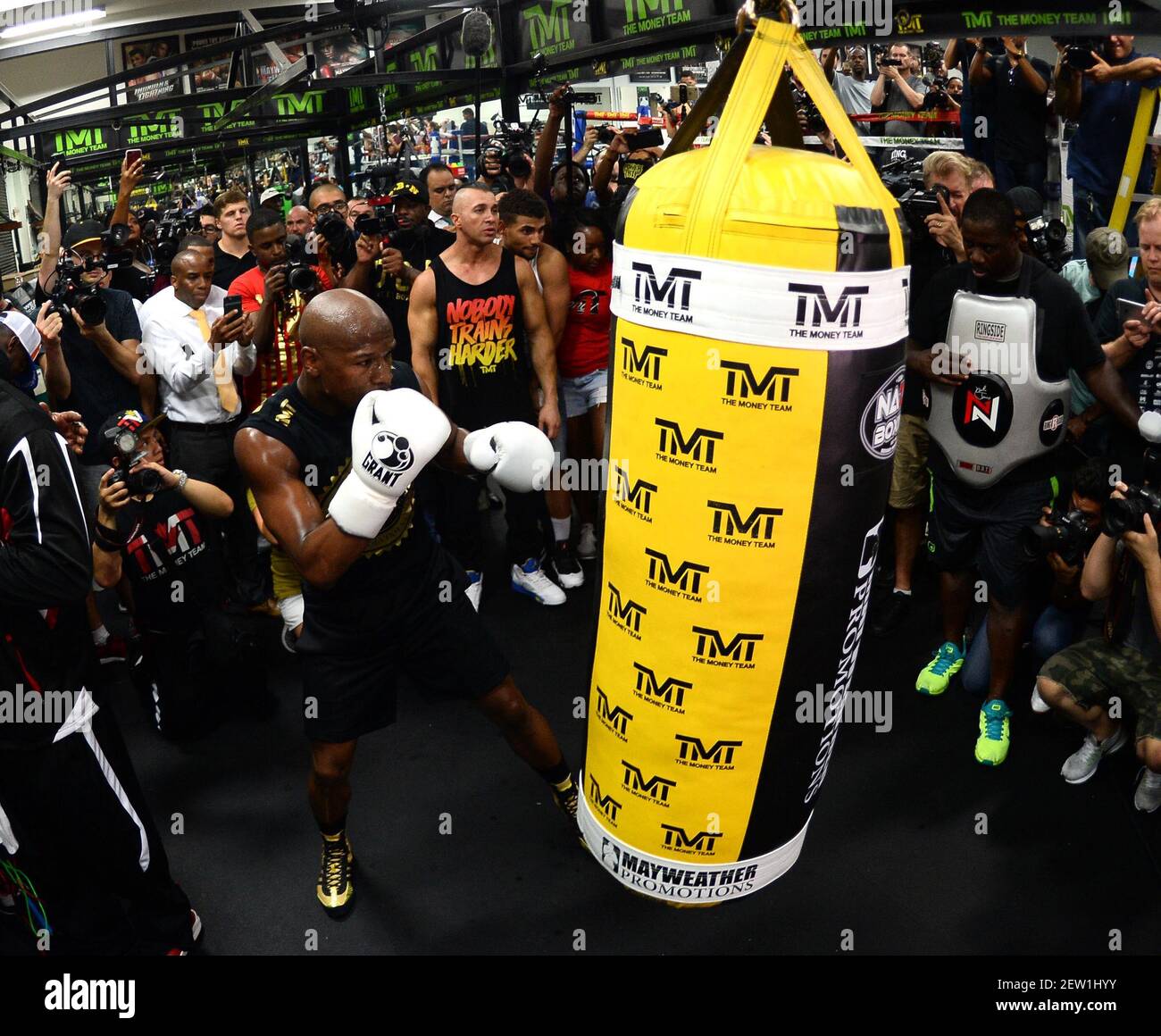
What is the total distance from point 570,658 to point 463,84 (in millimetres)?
5371

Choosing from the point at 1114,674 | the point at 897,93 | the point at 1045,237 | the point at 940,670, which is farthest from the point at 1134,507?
the point at 897,93

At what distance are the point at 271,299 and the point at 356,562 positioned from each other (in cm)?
199

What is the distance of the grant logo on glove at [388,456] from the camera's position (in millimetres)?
2180

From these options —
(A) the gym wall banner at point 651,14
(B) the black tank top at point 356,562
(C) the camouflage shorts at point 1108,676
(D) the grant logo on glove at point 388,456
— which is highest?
(A) the gym wall banner at point 651,14

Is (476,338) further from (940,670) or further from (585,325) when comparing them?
(940,670)

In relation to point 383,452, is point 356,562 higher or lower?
lower

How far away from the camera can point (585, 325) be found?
15.6ft

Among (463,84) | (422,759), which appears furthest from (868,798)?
(463,84)

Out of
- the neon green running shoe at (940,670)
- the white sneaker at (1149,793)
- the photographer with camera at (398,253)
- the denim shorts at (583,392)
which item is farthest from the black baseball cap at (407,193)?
the white sneaker at (1149,793)

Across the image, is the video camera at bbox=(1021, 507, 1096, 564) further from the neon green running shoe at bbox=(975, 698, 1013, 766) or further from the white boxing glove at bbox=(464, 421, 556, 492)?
the white boxing glove at bbox=(464, 421, 556, 492)

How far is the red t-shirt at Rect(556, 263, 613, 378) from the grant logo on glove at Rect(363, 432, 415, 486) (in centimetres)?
263

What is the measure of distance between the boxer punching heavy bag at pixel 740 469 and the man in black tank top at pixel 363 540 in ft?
1.57

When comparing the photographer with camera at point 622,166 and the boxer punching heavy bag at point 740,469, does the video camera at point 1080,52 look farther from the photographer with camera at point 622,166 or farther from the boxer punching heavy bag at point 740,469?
the boxer punching heavy bag at point 740,469
